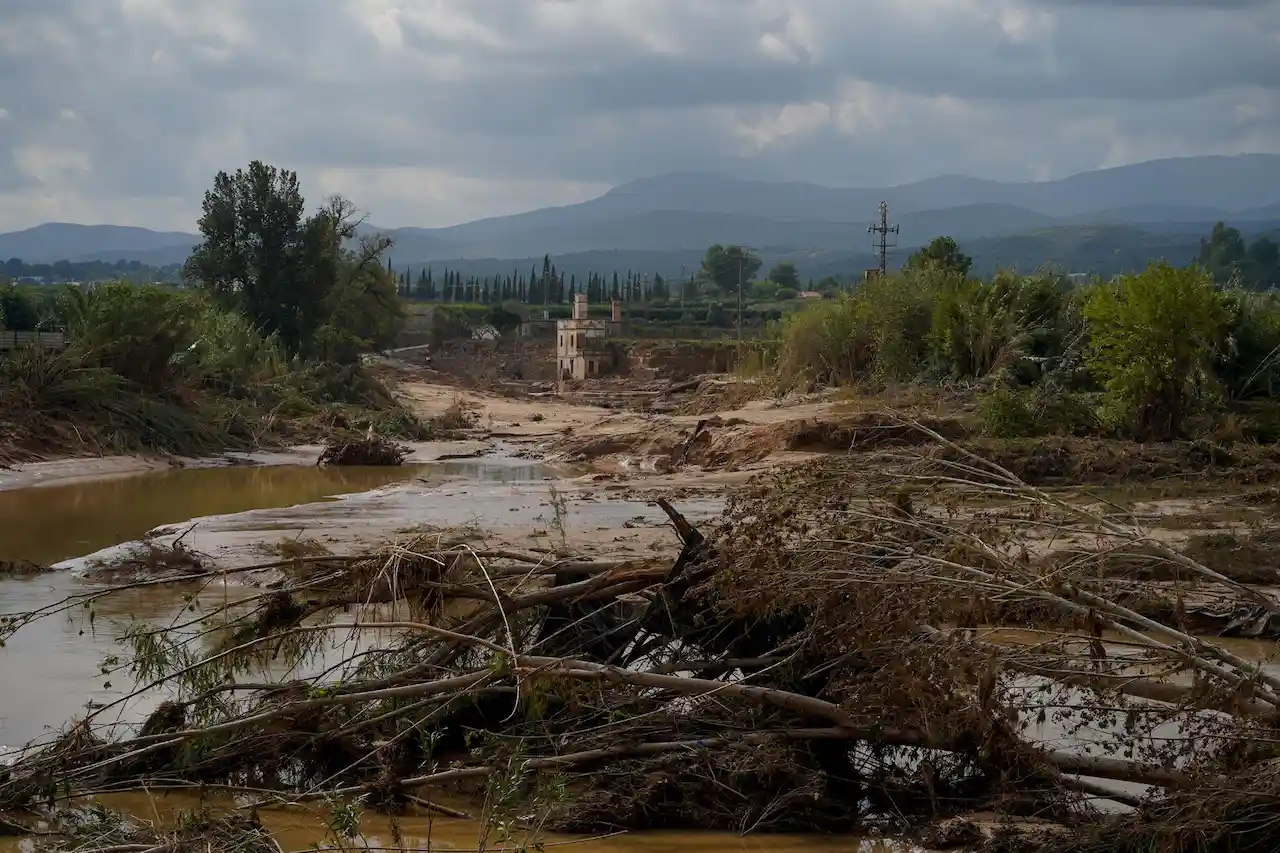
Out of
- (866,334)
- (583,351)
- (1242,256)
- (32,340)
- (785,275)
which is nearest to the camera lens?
(32,340)

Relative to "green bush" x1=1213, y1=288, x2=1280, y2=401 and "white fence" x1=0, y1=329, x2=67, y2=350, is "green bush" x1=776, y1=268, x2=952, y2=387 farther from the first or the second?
"white fence" x1=0, y1=329, x2=67, y2=350

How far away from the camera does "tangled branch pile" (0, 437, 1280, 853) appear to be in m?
5.92

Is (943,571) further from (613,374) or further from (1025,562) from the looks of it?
(613,374)

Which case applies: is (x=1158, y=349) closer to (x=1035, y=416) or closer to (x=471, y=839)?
(x=1035, y=416)

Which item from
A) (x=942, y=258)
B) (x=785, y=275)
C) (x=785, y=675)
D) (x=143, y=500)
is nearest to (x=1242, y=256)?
(x=785, y=275)

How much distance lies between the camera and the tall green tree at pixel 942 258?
33.8 m

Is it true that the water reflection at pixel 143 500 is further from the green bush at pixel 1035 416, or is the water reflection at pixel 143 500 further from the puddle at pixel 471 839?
the green bush at pixel 1035 416

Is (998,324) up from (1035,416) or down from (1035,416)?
up

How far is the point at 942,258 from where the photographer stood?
3969cm

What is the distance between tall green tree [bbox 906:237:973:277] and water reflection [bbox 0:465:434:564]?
46.4 feet

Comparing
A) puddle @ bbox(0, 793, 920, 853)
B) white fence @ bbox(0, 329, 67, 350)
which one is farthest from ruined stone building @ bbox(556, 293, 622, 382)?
puddle @ bbox(0, 793, 920, 853)

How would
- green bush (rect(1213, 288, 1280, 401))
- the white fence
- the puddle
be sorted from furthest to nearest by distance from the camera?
1. the white fence
2. green bush (rect(1213, 288, 1280, 401))
3. the puddle

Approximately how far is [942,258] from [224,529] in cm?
2774

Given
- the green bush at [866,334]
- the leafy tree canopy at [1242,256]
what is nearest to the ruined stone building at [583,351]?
the green bush at [866,334]
